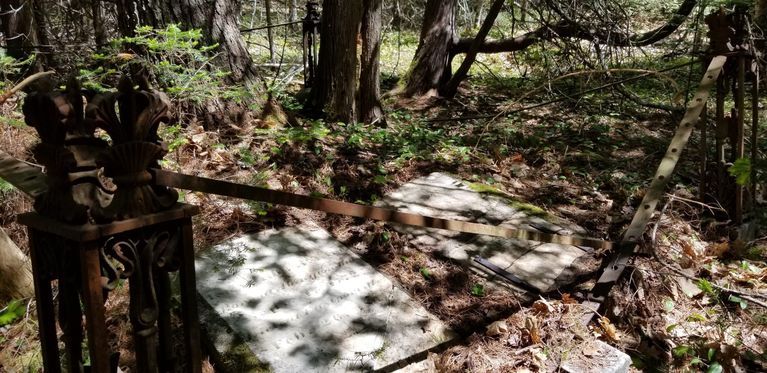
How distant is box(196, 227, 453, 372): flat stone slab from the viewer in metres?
2.69

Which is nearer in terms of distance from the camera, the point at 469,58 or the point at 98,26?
the point at 98,26

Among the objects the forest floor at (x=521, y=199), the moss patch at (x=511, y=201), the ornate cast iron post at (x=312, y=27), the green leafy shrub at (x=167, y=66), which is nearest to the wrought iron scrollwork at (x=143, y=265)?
the forest floor at (x=521, y=199)

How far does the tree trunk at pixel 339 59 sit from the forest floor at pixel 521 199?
0.90ft

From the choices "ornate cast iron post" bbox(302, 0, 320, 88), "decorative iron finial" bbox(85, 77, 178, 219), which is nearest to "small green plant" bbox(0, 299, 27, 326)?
"decorative iron finial" bbox(85, 77, 178, 219)

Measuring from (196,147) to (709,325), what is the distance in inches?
158

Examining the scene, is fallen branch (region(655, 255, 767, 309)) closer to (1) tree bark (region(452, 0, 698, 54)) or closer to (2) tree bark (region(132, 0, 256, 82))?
(2) tree bark (region(132, 0, 256, 82))

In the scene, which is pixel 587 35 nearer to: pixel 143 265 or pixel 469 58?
pixel 469 58

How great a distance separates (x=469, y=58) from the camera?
8422 mm

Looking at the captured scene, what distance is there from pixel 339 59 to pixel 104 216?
16.3 ft

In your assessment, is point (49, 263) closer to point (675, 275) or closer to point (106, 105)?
point (106, 105)

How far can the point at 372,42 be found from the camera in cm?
631

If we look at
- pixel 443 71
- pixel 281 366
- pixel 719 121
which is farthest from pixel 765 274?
pixel 443 71

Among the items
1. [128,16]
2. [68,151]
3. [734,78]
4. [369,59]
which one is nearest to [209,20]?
[128,16]

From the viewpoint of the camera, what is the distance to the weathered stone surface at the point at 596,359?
2.71 meters
